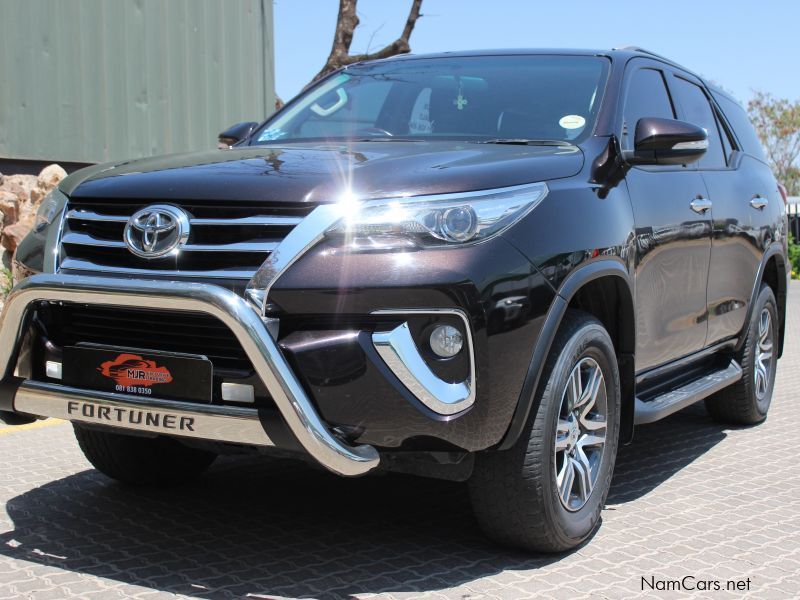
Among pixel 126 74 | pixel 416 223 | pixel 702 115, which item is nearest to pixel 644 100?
pixel 702 115

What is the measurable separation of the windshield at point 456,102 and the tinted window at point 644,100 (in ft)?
0.58

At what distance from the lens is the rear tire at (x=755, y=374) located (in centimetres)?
628

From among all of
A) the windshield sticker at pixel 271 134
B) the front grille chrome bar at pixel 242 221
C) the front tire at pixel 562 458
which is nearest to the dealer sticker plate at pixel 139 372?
the front grille chrome bar at pixel 242 221

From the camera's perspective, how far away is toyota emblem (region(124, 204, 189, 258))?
11.3ft

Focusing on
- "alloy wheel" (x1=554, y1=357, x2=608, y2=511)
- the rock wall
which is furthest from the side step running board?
the rock wall

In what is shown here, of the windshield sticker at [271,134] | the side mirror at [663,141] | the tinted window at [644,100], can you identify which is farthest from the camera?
the windshield sticker at [271,134]

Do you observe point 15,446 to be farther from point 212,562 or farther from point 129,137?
point 129,137

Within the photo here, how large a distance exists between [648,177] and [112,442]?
261 cm

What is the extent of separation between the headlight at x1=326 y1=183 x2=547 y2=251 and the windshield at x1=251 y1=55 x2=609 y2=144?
112cm

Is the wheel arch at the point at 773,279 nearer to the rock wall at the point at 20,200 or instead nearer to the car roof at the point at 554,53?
the car roof at the point at 554,53

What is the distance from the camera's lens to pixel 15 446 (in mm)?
5750

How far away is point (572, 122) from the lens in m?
4.54

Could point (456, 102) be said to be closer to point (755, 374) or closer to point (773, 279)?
point (755, 374)

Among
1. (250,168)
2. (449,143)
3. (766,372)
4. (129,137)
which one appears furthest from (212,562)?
(129,137)
